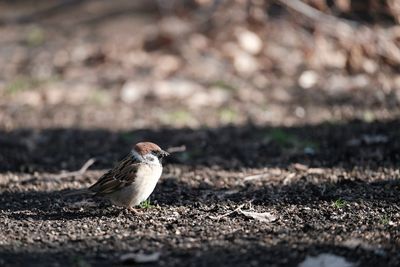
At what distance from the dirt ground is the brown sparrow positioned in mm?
163

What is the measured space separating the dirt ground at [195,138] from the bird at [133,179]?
6.4 inches

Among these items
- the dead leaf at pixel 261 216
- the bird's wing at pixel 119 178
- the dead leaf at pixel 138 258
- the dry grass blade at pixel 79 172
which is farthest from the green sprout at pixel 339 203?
the dry grass blade at pixel 79 172

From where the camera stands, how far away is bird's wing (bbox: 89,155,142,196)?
6000 millimetres

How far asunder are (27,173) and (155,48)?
18.8ft

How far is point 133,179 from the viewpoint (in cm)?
599

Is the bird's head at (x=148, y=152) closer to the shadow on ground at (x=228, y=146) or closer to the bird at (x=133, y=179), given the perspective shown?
the bird at (x=133, y=179)

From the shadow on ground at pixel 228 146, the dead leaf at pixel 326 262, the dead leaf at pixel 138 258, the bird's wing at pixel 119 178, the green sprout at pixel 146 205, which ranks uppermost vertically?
the bird's wing at pixel 119 178

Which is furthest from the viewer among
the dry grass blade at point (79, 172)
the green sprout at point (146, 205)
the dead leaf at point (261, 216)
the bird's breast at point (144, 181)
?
the dry grass blade at point (79, 172)

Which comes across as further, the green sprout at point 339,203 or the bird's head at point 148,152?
the bird's head at point 148,152

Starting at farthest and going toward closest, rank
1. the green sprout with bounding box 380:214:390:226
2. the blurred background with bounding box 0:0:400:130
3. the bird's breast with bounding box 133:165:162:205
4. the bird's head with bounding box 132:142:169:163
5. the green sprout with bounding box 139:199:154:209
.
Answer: the blurred background with bounding box 0:0:400:130
the green sprout with bounding box 139:199:154:209
the bird's head with bounding box 132:142:169:163
the bird's breast with bounding box 133:165:162:205
the green sprout with bounding box 380:214:390:226

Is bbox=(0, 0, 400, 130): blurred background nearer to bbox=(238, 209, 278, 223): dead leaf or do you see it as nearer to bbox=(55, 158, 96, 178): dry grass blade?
bbox=(55, 158, 96, 178): dry grass blade

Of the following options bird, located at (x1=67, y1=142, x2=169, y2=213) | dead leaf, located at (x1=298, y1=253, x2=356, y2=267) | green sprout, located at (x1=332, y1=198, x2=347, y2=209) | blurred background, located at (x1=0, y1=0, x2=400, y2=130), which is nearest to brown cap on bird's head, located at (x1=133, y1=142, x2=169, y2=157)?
bird, located at (x1=67, y1=142, x2=169, y2=213)

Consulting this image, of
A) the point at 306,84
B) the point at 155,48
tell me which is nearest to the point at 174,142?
the point at 306,84

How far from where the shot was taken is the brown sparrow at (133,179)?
5.97m
